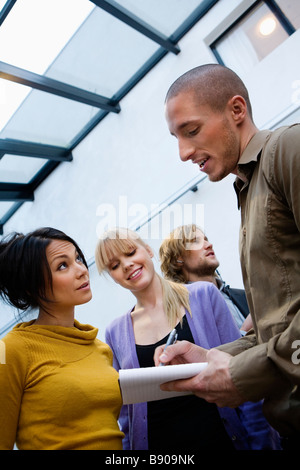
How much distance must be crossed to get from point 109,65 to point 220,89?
3.74 meters

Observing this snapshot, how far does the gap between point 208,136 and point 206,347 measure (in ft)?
2.69

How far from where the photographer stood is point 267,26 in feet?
12.0

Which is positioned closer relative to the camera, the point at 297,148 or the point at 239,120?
the point at 297,148

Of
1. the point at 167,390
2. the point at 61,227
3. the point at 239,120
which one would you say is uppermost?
the point at 61,227

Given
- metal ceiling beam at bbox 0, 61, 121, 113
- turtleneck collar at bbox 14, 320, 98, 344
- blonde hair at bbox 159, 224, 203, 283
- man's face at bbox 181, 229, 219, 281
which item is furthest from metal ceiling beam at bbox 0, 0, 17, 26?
turtleneck collar at bbox 14, 320, 98, 344

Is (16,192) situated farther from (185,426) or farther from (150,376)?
(150,376)

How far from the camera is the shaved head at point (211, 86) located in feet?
3.71

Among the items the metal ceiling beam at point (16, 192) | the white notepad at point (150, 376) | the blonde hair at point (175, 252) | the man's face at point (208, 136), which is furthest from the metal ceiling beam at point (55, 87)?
the white notepad at point (150, 376)

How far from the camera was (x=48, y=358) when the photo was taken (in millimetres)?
1077

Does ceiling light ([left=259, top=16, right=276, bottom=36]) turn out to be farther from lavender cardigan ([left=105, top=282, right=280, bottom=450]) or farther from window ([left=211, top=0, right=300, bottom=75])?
lavender cardigan ([left=105, top=282, right=280, bottom=450])

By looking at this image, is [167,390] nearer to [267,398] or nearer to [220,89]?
[267,398]

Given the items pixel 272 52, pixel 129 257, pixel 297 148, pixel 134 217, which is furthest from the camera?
pixel 134 217

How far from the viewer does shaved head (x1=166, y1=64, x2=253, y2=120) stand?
1131mm
